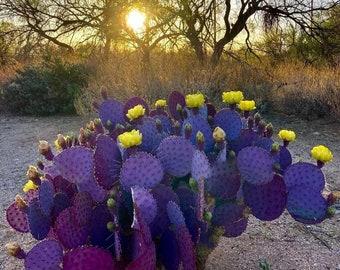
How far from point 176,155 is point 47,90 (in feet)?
23.7

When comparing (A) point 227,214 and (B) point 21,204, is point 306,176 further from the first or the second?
(B) point 21,204

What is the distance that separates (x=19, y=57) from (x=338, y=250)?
1167 cm

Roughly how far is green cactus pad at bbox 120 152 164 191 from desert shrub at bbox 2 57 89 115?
268 inches

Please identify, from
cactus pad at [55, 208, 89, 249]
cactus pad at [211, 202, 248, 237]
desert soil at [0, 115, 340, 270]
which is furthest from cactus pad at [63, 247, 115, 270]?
desert soil at [0, 115, 340, 270]

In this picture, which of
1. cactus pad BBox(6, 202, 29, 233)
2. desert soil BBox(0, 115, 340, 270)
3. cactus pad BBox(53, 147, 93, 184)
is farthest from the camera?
desert soil BBox(0, 115, 340, 270)

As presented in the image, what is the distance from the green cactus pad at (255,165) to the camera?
1624 mm

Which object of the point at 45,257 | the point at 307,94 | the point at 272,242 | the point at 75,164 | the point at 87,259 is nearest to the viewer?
the point at 87,259

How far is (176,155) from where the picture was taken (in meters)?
1.64

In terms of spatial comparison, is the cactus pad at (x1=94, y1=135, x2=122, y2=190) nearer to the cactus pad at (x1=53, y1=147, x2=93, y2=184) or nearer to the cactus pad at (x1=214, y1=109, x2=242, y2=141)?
the cactus pad at (x1=53, y1=147, x2=93, y2=184)

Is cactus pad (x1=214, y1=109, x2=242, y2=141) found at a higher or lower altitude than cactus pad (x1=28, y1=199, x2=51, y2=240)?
higher

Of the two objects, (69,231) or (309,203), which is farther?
(309,203)

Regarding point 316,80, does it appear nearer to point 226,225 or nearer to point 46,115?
point 46,115

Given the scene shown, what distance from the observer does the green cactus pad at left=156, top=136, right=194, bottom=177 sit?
5.38 feet

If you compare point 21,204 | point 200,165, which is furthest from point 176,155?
point 21,204
